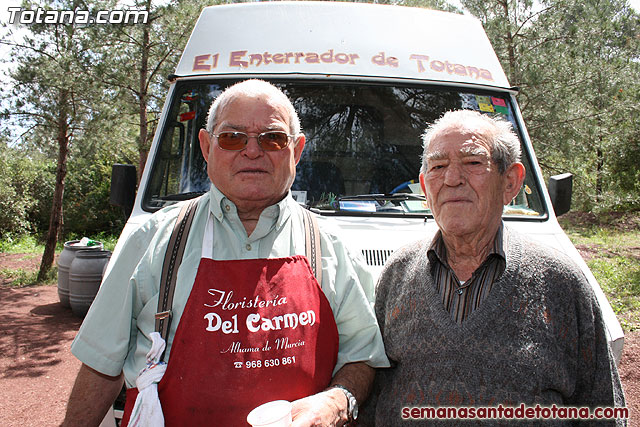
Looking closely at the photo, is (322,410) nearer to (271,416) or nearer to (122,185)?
(271,416)

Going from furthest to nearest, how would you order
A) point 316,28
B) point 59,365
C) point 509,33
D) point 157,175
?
point 509,33, point 59,365, point 316,28, point 157,175

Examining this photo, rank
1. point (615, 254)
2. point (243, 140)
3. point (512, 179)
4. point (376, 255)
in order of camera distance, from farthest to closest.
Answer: point (615, 254) < point (376, 255) < point (512, 179) < point (243, 140)

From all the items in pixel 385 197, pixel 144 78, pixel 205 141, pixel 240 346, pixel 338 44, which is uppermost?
pixel 144 78

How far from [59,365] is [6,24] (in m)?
Result: 6.60

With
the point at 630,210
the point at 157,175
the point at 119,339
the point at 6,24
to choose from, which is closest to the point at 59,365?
the point at 157,175

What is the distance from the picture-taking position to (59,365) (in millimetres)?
6125

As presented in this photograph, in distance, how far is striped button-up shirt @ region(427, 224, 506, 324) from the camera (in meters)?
2.06

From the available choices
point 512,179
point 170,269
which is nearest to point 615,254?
point 512,179

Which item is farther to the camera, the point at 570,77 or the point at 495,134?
the point at 570,77

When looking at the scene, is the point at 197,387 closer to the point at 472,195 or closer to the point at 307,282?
the point at 307,282

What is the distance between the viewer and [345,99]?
11.7 feet

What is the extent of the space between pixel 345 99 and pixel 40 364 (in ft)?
16.5

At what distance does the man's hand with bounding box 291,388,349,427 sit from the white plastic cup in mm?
146

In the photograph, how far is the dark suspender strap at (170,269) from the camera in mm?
1877
